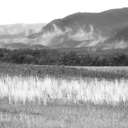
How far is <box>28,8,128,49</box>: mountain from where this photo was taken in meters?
84.8

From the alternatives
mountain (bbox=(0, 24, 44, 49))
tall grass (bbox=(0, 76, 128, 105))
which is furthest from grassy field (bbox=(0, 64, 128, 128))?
mountain (bbox=(0, 24, 44, 49))

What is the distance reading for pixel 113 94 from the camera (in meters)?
11.2

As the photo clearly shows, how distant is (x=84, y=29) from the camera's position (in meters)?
90.6

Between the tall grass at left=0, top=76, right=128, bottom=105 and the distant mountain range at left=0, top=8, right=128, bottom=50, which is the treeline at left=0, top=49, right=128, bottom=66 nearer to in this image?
the tall grass at left=0, top=76, right=128, bottom=105

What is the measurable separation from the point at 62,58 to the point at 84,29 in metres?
53.5

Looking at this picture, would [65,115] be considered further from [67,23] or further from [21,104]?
[67,23]

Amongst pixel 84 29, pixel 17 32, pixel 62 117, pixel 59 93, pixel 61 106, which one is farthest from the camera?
pixel 17 32

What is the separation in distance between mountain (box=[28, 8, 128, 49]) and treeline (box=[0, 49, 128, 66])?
39429mm

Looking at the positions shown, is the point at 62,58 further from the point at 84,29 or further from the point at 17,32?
the point at 17,32

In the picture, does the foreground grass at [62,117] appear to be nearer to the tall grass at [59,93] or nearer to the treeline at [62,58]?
the tall grass at [59,93]

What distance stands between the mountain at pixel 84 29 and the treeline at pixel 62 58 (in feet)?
129

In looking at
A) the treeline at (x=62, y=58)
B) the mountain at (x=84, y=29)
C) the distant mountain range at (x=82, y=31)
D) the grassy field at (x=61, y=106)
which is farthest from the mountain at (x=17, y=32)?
the grassy field at (x=61, y=106)

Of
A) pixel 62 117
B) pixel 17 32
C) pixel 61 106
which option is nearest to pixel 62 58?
pixel 61 106

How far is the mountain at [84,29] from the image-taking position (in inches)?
3339
